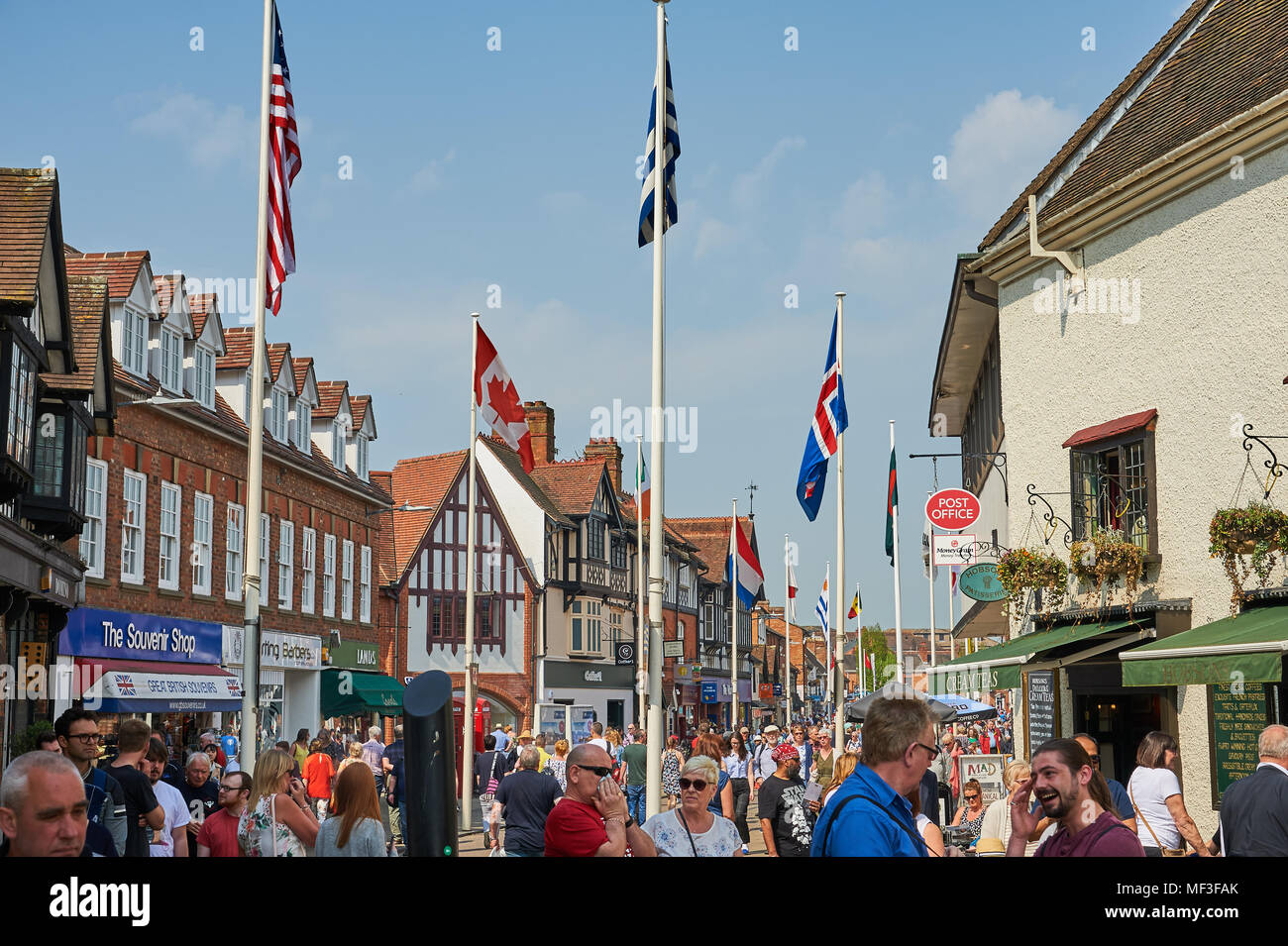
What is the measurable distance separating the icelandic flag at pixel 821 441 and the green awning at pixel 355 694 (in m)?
18.5

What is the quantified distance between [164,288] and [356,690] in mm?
13399

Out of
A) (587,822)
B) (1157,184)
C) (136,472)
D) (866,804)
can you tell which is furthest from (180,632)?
(866,804)

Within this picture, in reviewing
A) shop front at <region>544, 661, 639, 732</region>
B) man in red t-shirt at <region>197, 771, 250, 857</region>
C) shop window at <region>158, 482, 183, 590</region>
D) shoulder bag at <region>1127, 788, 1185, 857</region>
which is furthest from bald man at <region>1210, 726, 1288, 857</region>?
shop front at <region>544, 661, 639, 732</region>

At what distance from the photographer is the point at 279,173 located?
15516mm

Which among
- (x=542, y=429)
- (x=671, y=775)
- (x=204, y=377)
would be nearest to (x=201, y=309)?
(x=204, y=377)

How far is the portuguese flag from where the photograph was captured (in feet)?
109

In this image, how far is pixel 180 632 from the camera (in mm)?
27016

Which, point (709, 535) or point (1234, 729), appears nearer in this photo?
point (1234, 729)

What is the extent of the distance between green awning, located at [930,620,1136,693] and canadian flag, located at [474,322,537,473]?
820 cm

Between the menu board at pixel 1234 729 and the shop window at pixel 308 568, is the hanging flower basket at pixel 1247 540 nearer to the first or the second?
the menu board at pixel 1234 729

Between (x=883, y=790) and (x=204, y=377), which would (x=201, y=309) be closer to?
(x=204, y=377)

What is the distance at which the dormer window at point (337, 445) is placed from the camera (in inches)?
1476

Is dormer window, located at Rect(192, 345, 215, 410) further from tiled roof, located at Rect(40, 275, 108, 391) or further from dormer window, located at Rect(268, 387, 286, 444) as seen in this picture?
tiled roof, located at Rect(40, 275, 108, 391)
